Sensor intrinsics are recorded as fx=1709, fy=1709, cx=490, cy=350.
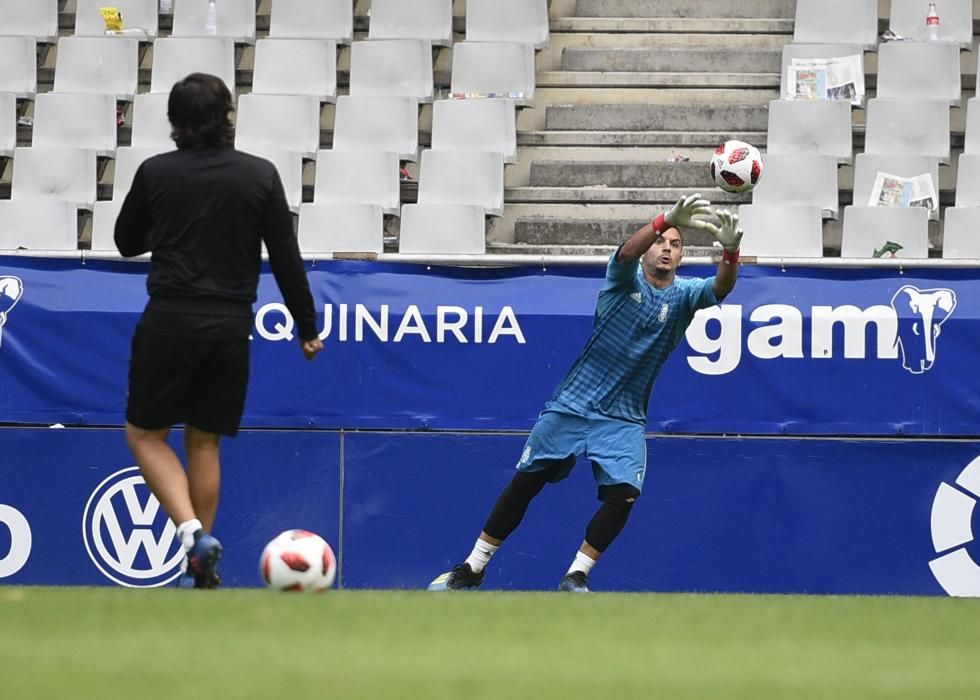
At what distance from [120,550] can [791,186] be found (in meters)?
5.34

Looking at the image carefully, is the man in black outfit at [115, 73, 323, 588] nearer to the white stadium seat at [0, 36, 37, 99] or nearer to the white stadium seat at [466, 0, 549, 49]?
the white stadium seat at [466, 0, 549, 49]

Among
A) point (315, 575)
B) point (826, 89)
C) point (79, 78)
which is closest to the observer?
point (315, 575)

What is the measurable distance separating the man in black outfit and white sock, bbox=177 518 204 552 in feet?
0.20

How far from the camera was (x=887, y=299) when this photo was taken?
33.1 ft

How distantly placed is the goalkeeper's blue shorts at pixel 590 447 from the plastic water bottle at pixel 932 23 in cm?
646

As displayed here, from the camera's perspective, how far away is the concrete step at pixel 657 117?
44.0 ft

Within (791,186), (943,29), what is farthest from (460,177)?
(943,29)

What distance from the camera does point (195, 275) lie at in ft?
21.4

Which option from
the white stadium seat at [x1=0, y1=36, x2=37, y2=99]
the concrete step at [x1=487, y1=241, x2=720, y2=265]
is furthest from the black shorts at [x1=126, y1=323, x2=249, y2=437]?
the white stadium seat at [x1=0, y1=36, x2=37, y2=99]

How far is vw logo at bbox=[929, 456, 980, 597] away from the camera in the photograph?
10.1 m

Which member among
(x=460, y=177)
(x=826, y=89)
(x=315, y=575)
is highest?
(x=826, y=89)

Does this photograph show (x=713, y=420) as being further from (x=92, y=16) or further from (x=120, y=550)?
(x=92, y=16)

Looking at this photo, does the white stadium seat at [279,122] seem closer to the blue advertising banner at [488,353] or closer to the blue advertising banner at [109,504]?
the blue advertising banner at [488,353]

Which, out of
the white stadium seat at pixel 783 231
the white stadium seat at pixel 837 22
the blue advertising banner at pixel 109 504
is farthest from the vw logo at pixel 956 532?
the white stadium seat at pixel 837 22
